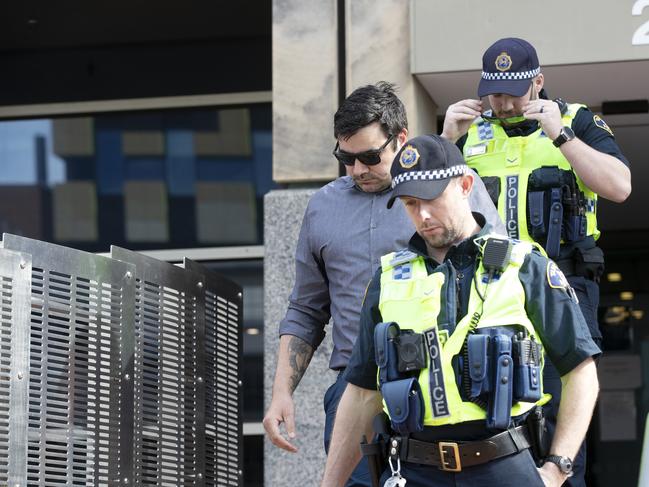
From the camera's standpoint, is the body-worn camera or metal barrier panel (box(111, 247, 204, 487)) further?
metal barrier panel (box(111, 247, 204, 487))

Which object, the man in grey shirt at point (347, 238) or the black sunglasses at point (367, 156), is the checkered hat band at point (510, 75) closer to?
the man in grey shirt at point (347, 238)

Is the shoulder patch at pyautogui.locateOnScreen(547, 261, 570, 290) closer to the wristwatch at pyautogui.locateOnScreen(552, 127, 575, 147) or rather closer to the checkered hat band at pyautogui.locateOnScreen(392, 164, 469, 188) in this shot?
the checkered hat band at pyautogui.locateOnScreen(392, 164, 469, 188)

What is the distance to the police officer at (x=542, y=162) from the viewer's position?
5945 millimetres

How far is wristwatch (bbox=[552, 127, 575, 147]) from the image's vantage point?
19.3ft

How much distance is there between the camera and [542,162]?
20.2ft

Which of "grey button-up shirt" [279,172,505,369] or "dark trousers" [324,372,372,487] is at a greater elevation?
"grey button-up shirt" [279,172,505,369]

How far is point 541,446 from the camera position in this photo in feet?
14.5

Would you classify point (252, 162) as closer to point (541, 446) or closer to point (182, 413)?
point (182, 413)

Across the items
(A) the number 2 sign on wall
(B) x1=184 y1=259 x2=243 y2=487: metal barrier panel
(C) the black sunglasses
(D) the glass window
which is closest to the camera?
(C) the black sunglasses

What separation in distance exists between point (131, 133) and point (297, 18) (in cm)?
279

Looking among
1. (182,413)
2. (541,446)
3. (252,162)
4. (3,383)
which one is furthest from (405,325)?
(252,162)

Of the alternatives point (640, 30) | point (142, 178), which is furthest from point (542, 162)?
point (142, 178)

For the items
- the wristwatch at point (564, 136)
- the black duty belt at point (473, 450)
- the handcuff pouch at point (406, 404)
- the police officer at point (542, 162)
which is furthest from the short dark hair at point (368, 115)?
the black duty belt at point (473, 450)

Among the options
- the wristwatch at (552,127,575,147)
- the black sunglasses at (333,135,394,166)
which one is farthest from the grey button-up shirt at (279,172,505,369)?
the wristwatch at (552,127,575,147)
